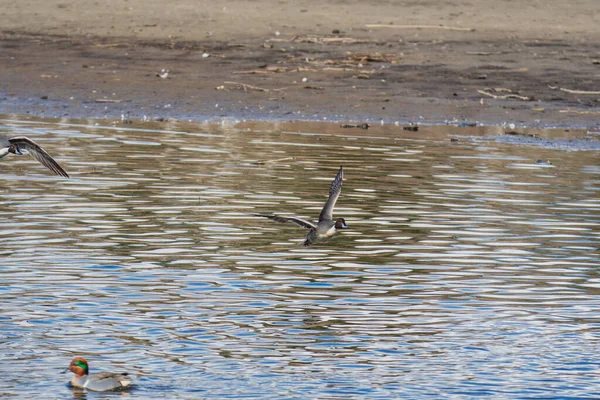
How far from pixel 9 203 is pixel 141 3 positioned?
609 inches

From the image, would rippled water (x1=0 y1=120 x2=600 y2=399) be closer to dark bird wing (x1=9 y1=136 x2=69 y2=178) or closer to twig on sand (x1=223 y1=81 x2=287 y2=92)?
dark bird wing (x1=9 y1=136 x2=69 y2=178)

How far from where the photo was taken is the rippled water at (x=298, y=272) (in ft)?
29.5

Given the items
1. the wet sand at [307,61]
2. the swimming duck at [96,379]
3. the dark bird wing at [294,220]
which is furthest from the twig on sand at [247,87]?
the swimming duck at [96,379]

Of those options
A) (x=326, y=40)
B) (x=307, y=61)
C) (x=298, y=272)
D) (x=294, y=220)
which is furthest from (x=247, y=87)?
(x=294, y=220)

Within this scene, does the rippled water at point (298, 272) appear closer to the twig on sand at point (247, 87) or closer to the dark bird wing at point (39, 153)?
the dark bird wing at point (39, 153)

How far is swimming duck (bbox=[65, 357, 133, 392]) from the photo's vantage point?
27.4ft

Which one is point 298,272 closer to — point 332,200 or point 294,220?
point 332,200

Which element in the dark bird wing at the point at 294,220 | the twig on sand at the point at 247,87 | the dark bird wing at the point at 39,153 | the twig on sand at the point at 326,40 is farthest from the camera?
the twig on sand at the point at 326,40

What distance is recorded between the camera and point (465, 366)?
9156 millimetres

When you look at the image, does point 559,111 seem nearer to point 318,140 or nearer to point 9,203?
point 318,140

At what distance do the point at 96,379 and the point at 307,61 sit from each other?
17.8m

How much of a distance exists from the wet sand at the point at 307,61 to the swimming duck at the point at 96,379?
1421 cm

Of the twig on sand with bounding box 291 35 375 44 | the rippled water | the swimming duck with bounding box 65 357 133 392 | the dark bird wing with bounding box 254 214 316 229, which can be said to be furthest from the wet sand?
the swimming duck with bounding box 65 357 133 392

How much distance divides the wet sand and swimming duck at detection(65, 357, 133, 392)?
14.2m
